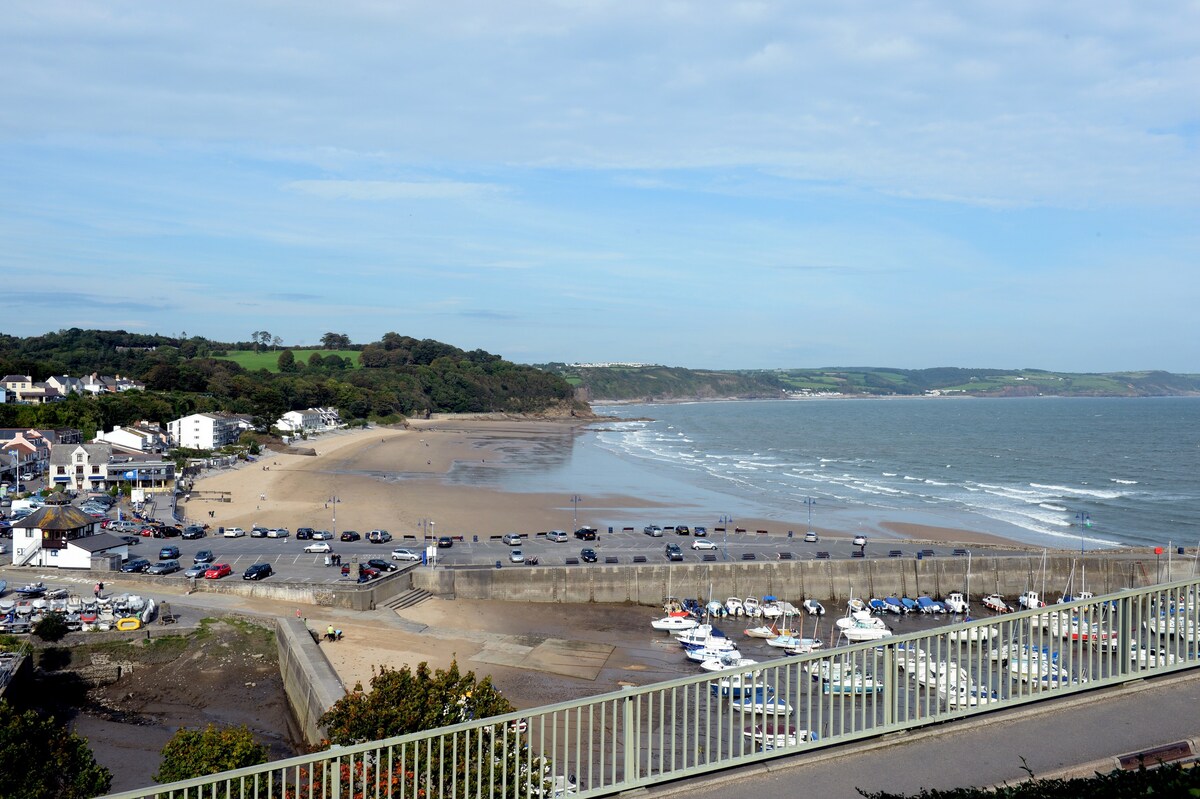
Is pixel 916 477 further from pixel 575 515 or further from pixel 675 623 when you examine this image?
pixel 675 623

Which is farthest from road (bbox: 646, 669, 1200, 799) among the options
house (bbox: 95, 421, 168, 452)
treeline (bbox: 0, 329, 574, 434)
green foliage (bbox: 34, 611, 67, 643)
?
treeline (bbox: 0, 329, 574, 434)

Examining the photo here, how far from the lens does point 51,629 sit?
2703 centimetres

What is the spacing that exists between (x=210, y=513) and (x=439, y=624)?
2694 centimetres

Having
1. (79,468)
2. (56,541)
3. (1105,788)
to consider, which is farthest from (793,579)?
(79,468)

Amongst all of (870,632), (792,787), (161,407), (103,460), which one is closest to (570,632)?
(870,632)

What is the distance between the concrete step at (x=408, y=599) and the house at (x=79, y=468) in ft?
118

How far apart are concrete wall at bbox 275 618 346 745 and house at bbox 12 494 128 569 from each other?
11850 millimetres

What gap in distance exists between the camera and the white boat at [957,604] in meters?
36.1

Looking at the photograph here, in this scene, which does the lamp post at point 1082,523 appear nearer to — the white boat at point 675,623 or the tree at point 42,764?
the white boat at point 675,623

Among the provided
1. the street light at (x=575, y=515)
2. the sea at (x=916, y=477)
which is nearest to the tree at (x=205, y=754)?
the street light at (x=575, y=515)

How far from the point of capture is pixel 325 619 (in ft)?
99.8

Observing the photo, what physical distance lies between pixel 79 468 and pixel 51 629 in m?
38.7

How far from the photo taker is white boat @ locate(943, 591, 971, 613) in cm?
3609

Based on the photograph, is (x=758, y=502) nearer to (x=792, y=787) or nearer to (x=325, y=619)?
(x=325, y=619)
